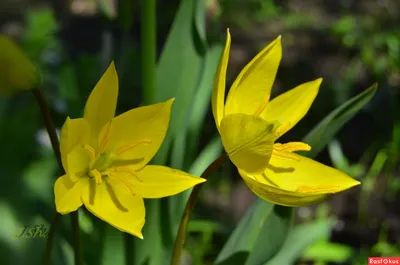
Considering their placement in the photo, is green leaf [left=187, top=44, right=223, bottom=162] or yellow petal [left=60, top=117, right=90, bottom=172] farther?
green leaf [left=187, top=44, right=223, bottom=162]

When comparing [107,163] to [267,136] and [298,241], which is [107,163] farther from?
[298,241]

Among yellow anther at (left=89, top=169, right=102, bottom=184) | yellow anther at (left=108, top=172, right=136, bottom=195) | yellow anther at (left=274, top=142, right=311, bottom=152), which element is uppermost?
yellow anther at (left=274, top=142, right=311, bottom=152)

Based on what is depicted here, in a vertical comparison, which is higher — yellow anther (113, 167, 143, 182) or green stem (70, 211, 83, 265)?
yellow anther (113, 167, 143, 182)

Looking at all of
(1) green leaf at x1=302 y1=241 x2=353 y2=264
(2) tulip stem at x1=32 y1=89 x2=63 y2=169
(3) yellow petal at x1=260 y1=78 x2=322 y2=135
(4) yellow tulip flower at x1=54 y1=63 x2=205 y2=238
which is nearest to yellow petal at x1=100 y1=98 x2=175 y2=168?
(4) yellow tulip flower at x1=54 y1=63 x2=205 y2=238

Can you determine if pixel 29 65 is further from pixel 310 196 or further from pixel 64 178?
pixel 310 196

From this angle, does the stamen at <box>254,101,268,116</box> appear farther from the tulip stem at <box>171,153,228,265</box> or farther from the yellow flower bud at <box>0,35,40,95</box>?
the yellow flower bud at <box>0,35,40,95</box>

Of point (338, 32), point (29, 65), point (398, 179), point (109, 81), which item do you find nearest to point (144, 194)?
point (109, 81)

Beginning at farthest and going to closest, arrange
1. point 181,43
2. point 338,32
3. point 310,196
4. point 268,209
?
point 338,32, point 181,43, point 268,209, point 310,196

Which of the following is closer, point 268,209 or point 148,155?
point 148,155
